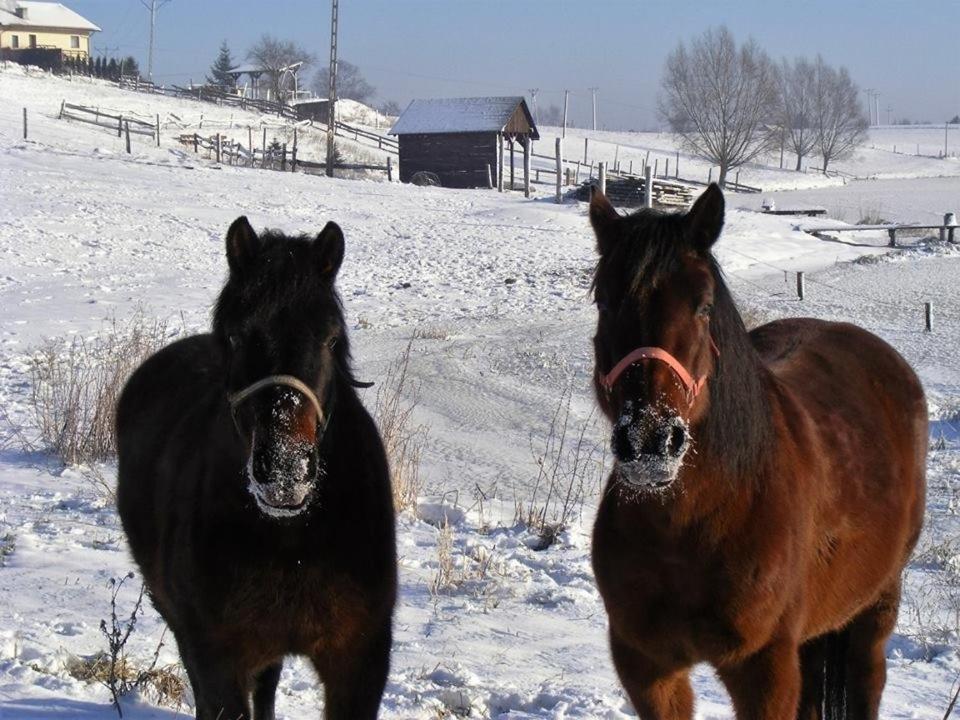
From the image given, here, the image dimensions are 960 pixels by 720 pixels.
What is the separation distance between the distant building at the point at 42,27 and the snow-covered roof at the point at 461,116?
46.3 m

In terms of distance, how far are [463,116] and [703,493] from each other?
4257cm

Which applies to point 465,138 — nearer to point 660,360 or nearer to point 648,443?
point 660,360

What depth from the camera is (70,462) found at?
6945mm

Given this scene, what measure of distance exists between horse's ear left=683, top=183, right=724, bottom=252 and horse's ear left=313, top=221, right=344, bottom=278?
1042mm

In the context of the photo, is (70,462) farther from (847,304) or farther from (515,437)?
(847,304)

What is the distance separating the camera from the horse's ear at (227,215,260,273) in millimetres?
3039

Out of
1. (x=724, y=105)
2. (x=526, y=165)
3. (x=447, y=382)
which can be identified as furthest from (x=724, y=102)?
(x=447, y=382)

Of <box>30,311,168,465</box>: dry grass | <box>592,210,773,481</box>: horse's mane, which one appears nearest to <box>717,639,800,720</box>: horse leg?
<box>592,210,773,481</box>: horse's mane

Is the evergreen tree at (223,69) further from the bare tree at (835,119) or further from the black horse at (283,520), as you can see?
the black horse at (283,520)

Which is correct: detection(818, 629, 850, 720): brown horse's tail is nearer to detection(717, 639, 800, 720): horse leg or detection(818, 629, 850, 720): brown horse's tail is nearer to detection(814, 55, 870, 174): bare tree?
detection(717, 639, 800, 720): horse leg

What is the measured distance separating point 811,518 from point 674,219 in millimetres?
1050

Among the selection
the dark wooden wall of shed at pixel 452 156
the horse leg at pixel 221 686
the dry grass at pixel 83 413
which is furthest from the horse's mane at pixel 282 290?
the dark wooden wall of shed at pixel 452 156

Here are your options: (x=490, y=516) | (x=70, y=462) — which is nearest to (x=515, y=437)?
(x=490, y=516)

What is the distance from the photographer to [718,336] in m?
2.76
